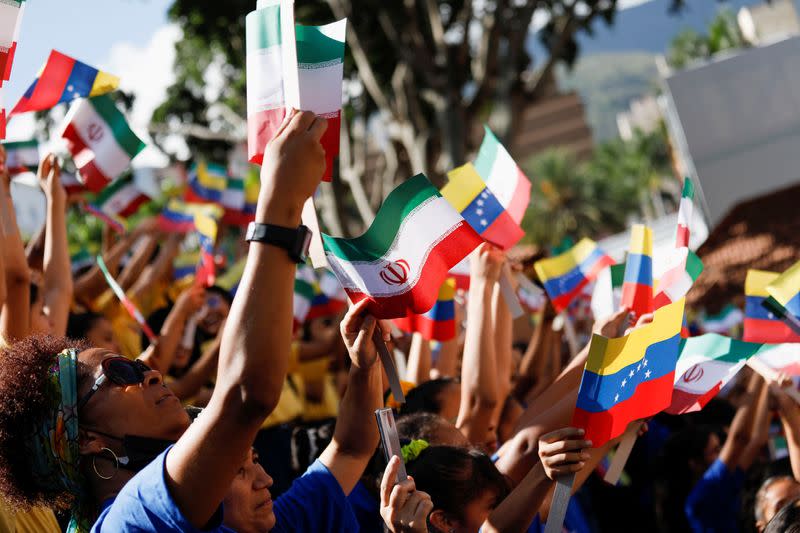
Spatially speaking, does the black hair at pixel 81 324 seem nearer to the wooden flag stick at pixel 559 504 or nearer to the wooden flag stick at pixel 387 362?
the wooden flag stick at pixel 387 362

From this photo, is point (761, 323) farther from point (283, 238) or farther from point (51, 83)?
point (51, 83)

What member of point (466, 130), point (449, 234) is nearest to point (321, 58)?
point (449, 234)

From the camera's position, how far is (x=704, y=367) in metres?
3.32

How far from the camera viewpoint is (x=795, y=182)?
893 inches

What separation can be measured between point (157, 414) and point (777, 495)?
238 cm

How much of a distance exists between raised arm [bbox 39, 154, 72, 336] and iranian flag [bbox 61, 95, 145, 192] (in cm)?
74

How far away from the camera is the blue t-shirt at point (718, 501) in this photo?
13.1ft

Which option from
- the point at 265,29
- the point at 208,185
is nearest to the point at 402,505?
the point at 265,29

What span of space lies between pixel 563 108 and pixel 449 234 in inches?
3850

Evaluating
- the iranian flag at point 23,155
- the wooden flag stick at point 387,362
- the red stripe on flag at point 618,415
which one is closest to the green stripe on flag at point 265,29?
the wooden flag stick at point 387,362

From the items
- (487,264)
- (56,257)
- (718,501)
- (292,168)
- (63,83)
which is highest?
(63,83)

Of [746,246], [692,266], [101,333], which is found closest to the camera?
[692,266]

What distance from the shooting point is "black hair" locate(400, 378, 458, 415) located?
3.62 m

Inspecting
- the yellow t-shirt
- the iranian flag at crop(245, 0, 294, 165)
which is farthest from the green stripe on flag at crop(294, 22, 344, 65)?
the yellow t-shirt
